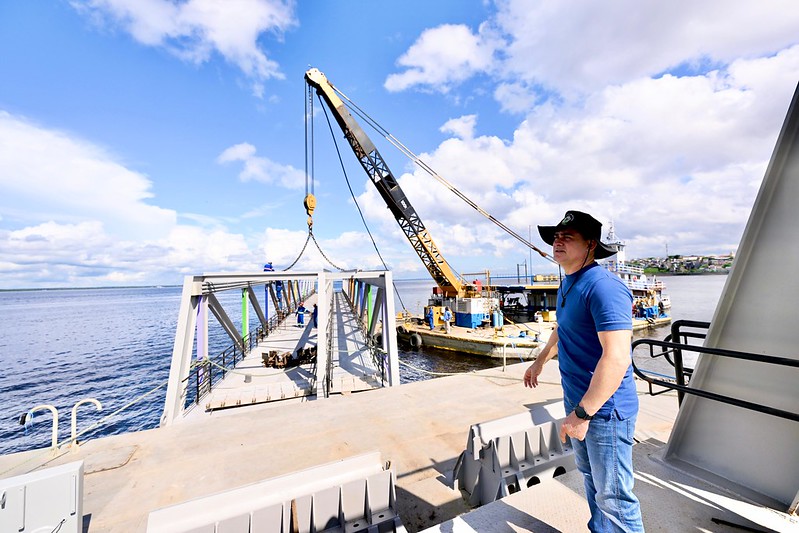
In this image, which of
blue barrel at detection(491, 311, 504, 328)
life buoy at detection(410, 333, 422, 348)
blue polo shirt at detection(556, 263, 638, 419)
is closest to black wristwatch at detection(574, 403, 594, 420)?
blue polo shirt at detection(556, 263, 638, 419)

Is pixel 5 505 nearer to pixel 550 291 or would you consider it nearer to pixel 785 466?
pixel 785 466

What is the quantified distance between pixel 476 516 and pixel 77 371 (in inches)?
1131

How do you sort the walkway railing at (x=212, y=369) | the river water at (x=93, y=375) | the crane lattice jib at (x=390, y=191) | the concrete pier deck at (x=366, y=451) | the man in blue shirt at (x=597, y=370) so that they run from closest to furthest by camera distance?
the man in blue shirt at (x=597, y=370), the concrete pier deck at (x=366, y=451), the walkway railing at (x=212, y=369), the river water at (x=93, y=375), the crane lattice jib at (x=390, y=191)

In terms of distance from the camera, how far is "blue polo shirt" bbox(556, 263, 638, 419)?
5.12ft

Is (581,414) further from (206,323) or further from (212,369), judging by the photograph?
(212,369)

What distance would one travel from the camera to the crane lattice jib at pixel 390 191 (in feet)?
78.2

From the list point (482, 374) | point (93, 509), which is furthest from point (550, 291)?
point (93, 509)

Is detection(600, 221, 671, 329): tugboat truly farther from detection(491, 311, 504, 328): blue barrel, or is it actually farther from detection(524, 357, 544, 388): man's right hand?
detection(524, 357, 544, 388): man's right hand

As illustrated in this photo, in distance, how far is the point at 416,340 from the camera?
2720 cm

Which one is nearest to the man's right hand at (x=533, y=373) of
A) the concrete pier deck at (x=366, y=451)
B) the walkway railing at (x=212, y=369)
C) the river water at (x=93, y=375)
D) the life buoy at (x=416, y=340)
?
the concrete pier deck at (x=366, y=451)

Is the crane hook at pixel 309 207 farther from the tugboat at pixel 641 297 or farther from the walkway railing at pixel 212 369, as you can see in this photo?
the tugboat at pixel 641 297

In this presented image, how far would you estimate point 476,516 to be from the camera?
2029mm

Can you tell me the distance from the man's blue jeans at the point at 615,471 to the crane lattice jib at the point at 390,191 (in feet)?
85.8

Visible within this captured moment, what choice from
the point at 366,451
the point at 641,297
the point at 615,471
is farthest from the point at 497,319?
the point at 615,471
